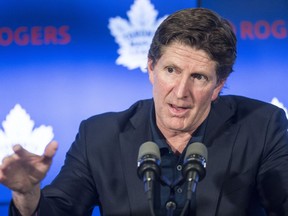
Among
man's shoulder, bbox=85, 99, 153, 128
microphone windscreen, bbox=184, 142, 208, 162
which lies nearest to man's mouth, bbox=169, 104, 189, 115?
man's shoulder, bbox=85, 99, 153, 128

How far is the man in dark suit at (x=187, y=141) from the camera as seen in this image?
1.67 meters

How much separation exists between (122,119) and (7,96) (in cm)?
89

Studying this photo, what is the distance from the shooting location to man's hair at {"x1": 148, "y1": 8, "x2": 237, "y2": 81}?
5.46ft

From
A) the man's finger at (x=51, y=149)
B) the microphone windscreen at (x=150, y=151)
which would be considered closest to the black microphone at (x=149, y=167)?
the microphone windscreen at (x=150, y=151)

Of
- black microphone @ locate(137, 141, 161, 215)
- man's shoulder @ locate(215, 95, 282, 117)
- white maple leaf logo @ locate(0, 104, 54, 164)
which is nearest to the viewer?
black microphone @ locate(137, 141, 161, 215)

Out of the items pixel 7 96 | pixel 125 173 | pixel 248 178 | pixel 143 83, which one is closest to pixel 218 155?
pixel 248 178

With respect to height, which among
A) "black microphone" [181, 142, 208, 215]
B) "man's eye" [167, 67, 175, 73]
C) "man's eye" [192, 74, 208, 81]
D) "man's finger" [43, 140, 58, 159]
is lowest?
"black microphone" [181, 142, 208, 215]

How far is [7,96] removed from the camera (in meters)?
2.58

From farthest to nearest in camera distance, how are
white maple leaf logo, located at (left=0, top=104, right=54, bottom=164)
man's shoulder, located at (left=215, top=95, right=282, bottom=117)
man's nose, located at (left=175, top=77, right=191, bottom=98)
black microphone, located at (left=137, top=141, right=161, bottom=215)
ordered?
1. white maple leaf logo, located at (left=0, top=104, right=54, bottom=164)
2. man's shoulder, located at (left=215, top=95, right=282, bottom=117)
3. man's nose, located at (left=175, top=77, right=191, bottom=98)
4. black microphone, located at (left=137, top=141, right=161, bottom=215)

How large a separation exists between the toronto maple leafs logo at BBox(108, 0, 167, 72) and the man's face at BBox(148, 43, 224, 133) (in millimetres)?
860

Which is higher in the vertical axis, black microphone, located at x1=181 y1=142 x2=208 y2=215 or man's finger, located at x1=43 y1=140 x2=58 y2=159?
man's finger, located at x1=43 y1=140 x2=58 y2=159

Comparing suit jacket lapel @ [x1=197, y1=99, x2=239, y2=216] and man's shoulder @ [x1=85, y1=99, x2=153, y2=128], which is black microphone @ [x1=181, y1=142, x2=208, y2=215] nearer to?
suit jacket lapel @ [x1=197, y1=99, x2=239, y2=216]

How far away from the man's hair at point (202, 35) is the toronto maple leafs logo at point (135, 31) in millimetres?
845

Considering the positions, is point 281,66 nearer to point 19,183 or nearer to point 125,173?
point 125,173
